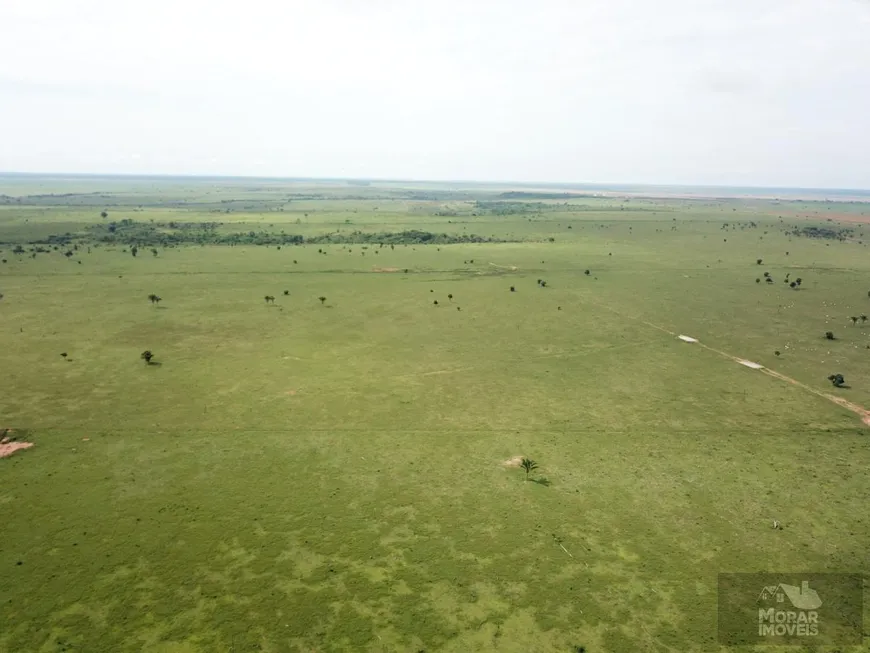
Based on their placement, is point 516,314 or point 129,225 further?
point 129,225

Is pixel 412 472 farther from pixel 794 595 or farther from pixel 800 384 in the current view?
pixel 800 384

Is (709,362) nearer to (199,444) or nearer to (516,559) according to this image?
(516,559)

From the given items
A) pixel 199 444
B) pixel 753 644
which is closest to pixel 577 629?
pixel 753 644

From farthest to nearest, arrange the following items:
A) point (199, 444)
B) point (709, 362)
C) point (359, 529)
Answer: point (709, 362) → point (199, 444) → point (359, 529)

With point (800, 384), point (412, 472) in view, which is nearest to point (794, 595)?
point (412, 472)

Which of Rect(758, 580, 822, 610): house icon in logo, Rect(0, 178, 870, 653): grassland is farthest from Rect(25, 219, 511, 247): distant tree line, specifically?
Rect(758, 580, 822, 610): house icon in logo

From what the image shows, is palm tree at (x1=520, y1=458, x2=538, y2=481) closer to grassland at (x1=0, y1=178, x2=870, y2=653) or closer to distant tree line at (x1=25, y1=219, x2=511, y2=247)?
grassland at (x1=0, y1=178, x2=870, y2=653)

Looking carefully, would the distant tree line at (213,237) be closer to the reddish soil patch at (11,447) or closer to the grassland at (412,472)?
the grassland at (412,472)
